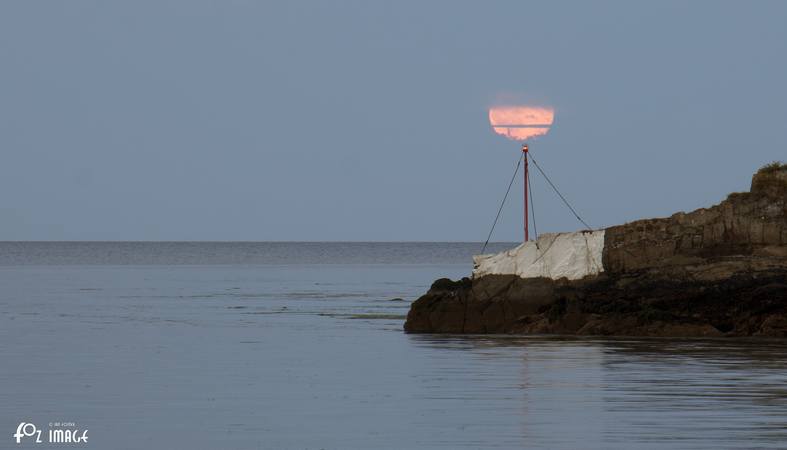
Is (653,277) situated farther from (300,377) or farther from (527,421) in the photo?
(527,421)

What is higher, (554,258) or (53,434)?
(554,258)

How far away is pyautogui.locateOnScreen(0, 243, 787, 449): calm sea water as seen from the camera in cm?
2077

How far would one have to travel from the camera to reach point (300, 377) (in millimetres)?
29547

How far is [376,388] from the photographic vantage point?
27375mm

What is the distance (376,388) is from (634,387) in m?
4.28

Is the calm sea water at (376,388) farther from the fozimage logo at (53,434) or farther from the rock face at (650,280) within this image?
the rock face at (650,280)

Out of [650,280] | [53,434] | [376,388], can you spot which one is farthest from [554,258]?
[53,434]

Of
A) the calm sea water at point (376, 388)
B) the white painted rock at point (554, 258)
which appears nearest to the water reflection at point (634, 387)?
the calm sea water at point (376, 388)

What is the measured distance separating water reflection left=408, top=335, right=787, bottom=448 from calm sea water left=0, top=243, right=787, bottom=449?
1.5 inches

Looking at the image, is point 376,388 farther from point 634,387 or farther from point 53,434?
point 53,434

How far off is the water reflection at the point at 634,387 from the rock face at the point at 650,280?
144 cm

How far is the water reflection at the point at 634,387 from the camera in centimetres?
2044

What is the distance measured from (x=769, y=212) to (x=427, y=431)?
2098 centimetres

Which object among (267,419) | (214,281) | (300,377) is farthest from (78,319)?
(214,281)
